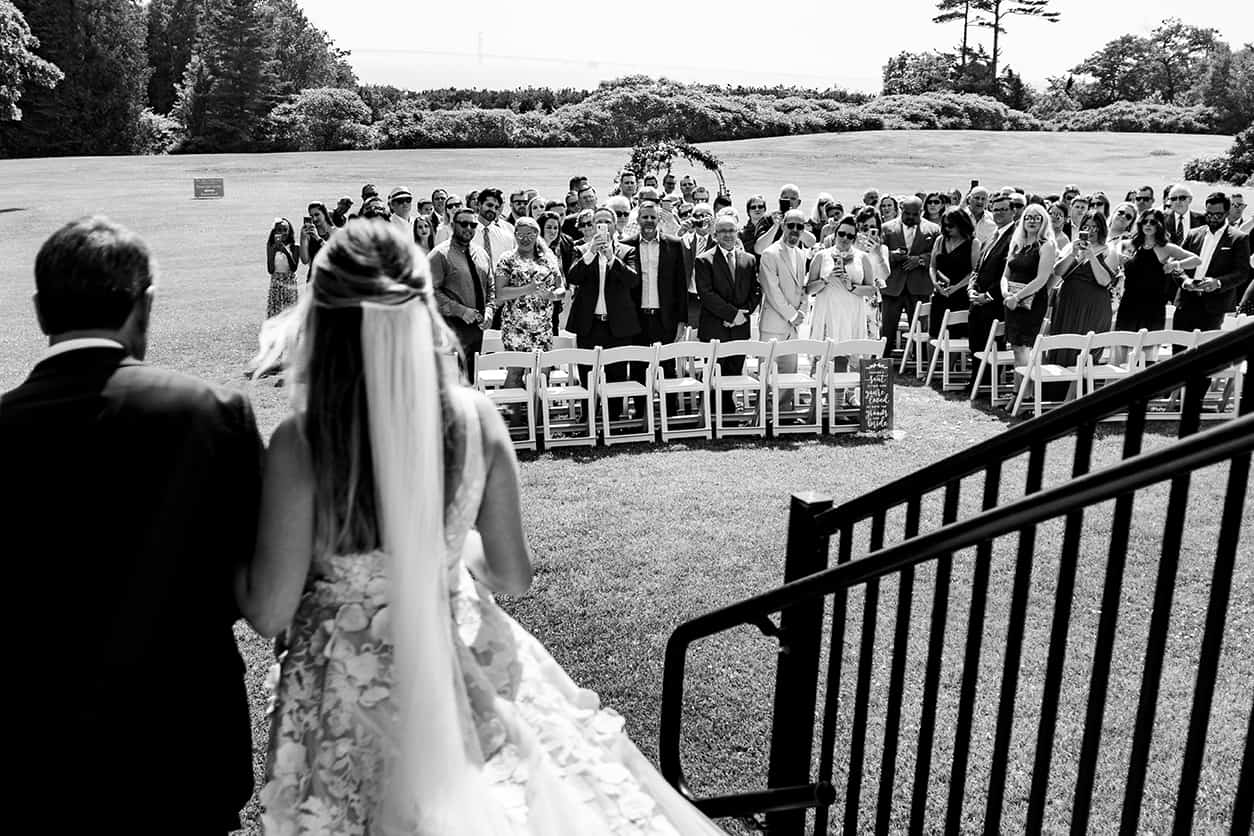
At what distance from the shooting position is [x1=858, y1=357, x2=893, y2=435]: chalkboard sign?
35.2 feet

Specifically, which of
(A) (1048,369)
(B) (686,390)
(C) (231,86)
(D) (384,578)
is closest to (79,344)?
(D) (384,578)

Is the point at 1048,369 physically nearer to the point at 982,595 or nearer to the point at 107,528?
the point at 982,595

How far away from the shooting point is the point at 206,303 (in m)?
20.3

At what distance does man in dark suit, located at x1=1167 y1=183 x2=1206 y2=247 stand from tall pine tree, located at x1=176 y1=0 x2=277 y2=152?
5435cm

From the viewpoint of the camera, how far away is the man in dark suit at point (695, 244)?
12.5 m

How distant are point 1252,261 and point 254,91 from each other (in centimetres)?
5963

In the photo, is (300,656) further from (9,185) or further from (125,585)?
(9,185)

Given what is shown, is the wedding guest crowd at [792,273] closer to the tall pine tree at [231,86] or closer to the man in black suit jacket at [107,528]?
the man in black suit jacket at [107,528]

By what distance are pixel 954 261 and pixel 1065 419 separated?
11321 mm

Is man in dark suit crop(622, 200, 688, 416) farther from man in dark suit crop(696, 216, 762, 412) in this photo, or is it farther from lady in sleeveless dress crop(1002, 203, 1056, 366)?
lady in sleeveless dress crop(1002, 203, 1056, 366)

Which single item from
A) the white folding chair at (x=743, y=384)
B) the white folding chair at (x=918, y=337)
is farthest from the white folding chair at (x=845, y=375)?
the white folding chair at (x=918, y=337)

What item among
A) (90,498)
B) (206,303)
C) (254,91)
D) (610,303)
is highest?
(254,91)

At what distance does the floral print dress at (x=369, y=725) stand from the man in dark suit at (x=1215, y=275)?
1145cm

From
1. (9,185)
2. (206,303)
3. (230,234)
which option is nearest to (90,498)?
(206,303)
